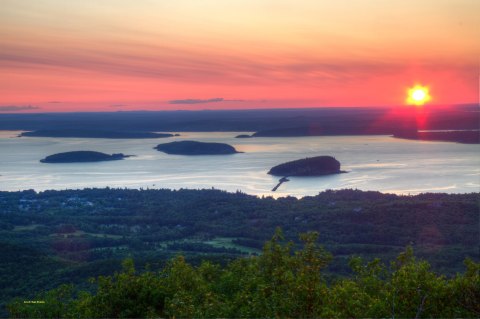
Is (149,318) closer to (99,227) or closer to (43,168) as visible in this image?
(99,227)

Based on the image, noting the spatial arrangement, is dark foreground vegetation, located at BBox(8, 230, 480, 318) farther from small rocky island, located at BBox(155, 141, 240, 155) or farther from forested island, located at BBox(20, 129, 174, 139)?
forested island, located at BBox(20, 129, 174, 139)

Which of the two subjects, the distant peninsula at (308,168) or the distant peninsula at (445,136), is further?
the distant peninsula at (445,136)

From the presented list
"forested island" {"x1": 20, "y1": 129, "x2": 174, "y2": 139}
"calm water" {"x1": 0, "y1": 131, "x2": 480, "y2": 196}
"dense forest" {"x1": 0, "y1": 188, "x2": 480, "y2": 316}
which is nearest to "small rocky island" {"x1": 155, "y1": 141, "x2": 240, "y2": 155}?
"calm water" {"x1": 0, "y1": 131, "x2": 480, "y2": 196}

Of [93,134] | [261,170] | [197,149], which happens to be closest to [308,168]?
[261,170]

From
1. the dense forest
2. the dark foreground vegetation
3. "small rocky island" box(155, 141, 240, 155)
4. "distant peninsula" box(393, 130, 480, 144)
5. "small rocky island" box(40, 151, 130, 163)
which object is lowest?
the dense forest

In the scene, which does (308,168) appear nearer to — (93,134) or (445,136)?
(445,136)

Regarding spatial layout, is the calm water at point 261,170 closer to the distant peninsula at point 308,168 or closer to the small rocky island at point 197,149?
the distant peninsula at point 308,168

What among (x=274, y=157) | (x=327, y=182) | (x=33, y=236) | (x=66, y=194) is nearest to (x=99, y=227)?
(x=33, y=236)

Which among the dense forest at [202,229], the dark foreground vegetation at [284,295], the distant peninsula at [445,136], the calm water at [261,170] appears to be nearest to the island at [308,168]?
the calm water at [261,170]
